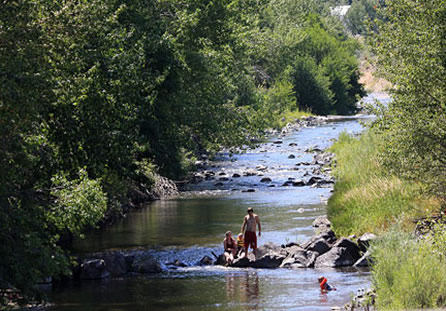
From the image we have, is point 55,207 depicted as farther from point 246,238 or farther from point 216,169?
point 216,169

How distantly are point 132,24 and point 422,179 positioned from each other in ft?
43.6

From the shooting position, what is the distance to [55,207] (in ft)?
59.0

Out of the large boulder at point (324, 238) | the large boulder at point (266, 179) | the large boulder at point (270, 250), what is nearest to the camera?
the large boulder at point (270, 250)

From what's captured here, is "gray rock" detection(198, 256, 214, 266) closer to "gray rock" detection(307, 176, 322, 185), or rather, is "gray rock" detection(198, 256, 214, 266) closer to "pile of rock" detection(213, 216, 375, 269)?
"pile of rock" detection(213, 216, 375, 269)

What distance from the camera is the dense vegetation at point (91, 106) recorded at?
575 inches

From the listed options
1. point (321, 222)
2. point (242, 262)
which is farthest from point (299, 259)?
point (321, 222)

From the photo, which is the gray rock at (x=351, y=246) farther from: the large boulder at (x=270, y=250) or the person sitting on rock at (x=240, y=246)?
the person sitting on rock at (x=240, y=246)

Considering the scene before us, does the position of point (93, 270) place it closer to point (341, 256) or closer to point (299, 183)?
point (341, 256)

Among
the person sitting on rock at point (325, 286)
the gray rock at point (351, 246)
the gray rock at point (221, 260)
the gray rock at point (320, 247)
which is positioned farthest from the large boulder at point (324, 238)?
the person sitting on rock at point (325, 286)

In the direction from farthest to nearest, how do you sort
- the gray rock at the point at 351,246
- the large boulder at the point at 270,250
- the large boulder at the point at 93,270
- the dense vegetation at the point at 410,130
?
the large boulder at the point at 270,250
the gray rock at the point at 351,246
the large boulder at the point at 93,270
the dense vegetation at the point at 410,130

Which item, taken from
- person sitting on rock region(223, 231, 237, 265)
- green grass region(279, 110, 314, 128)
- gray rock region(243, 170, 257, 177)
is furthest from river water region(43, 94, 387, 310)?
green grass region(279, 110, 314, 128)

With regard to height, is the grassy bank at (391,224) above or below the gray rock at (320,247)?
above

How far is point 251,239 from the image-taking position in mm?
27016

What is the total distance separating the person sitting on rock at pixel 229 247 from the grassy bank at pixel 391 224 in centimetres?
422
